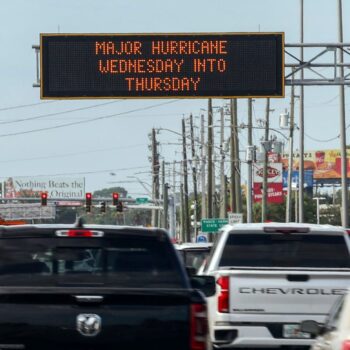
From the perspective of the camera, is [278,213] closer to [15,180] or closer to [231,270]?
[15,180]

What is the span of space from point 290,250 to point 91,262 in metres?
6.03

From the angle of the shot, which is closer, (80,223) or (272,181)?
(80,223)

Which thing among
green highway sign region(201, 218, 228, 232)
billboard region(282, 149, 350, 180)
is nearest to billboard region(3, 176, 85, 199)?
billboard region(282, 149, 350, 180)

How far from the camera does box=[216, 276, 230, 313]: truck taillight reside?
1527cm

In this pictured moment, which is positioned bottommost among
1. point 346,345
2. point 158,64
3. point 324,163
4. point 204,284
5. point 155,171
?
point 346,345

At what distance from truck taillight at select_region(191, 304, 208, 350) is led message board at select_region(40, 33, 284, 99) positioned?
896 inches

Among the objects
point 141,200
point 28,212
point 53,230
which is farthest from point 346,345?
point 28,212

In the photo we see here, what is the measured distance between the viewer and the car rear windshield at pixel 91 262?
10000 mm

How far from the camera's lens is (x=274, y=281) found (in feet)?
50.0

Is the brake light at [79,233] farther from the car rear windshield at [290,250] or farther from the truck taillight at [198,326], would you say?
the car rear windshield at [290,250]

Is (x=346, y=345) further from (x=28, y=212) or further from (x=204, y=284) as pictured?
(x=28, y=212)

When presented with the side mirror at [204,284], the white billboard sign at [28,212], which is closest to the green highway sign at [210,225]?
the white billboard sign at [28,212]

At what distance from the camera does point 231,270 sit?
15344 mm

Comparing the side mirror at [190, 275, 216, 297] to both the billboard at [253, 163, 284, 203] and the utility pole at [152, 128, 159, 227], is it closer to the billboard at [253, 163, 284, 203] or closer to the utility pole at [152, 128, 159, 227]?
the billboard at [253, 163, 284, 203]
